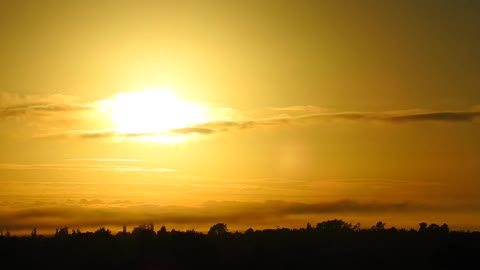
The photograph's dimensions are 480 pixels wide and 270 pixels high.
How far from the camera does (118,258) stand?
589ft

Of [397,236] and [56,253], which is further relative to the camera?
[397,236]

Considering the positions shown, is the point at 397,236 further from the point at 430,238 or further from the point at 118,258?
the point at 118,258

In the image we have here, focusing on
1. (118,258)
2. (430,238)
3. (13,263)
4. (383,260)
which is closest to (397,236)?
(430,238)

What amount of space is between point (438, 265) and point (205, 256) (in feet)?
133

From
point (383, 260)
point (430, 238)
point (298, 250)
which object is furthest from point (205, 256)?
point (430, 238)

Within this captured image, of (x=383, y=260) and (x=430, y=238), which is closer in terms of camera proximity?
(x=383, y=260)

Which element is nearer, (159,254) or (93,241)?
(159,254)

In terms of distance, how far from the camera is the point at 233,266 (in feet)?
590

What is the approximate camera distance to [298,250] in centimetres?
18838

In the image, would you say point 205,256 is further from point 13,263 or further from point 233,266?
point 13,263

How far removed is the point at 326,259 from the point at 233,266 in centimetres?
1654

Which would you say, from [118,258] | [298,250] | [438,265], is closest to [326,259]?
[298,250]

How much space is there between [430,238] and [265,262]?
3542 centimetres

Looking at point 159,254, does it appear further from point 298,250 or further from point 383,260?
Result: point 383,260
